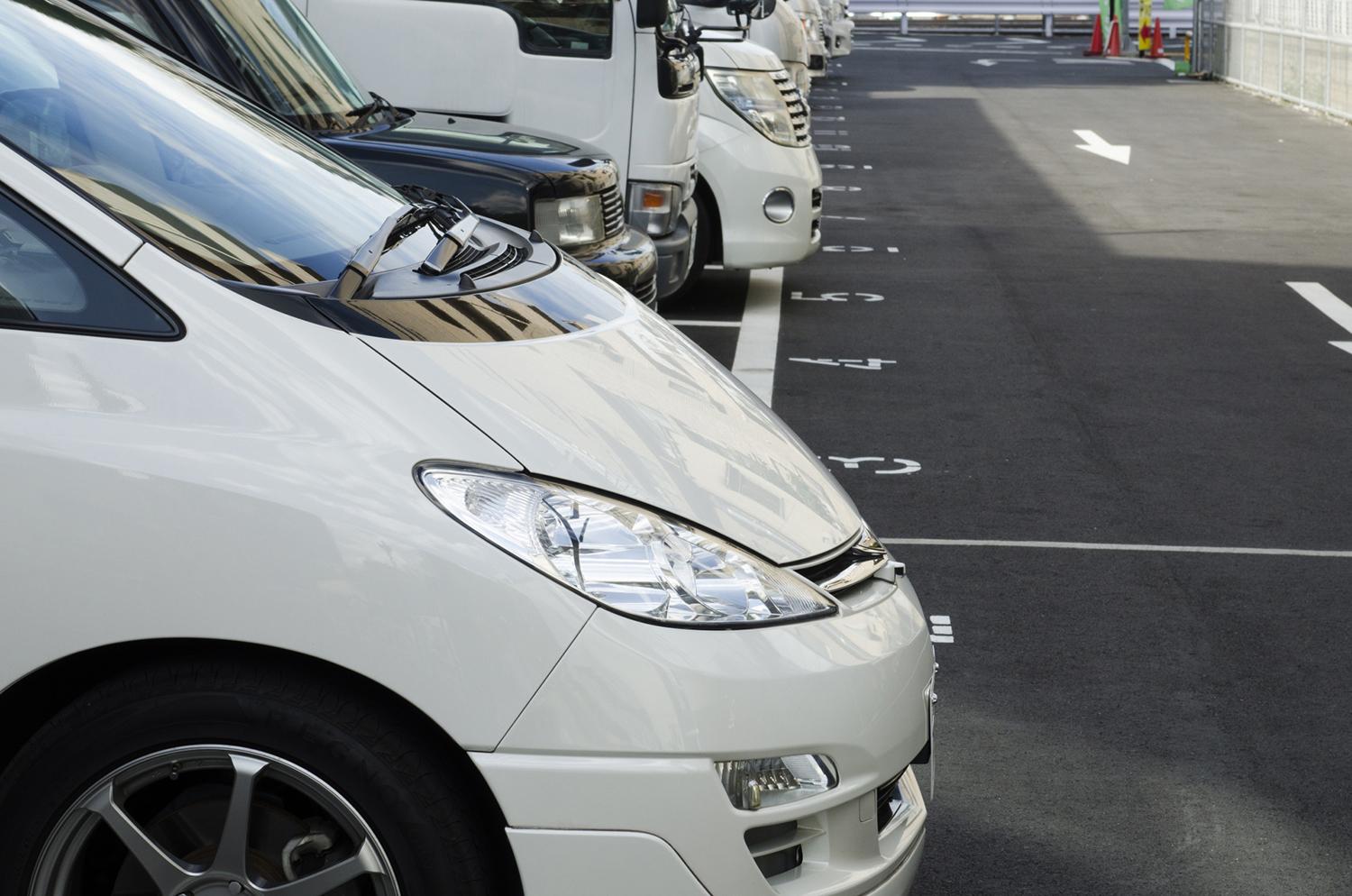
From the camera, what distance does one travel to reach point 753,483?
281 centimetres

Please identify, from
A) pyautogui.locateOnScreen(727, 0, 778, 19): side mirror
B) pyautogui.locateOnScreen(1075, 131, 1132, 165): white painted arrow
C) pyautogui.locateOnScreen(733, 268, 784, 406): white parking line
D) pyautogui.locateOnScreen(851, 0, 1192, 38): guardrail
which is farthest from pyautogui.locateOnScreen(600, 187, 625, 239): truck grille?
pyautogui.locateOnScreen(851, 0, 1192, 38): guardrail

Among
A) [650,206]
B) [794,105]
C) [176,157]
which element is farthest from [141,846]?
[794,105]

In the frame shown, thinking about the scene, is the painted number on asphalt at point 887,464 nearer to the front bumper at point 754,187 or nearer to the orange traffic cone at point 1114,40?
the front bumper at point 754,187

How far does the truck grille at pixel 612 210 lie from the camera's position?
694 cm

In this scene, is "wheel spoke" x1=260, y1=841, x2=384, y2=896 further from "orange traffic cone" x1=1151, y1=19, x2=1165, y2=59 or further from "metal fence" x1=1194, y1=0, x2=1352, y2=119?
"orange traffic cone" x1=1151, y1=19, x2=1165, y2=59

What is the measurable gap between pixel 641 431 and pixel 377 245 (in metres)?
0.61

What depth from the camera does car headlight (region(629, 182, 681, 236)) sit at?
8.70 m

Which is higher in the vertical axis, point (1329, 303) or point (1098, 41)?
point (1098, 41)

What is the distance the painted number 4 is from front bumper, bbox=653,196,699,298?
2.12 m

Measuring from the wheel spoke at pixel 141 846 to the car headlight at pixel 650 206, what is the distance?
647 centimetres

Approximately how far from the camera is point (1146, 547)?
5.89 meters

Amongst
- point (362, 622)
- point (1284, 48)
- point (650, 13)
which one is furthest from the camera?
point (1284, 48)

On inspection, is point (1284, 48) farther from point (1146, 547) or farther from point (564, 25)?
point (1146, 547)

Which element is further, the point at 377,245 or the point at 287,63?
the point at 287,63
